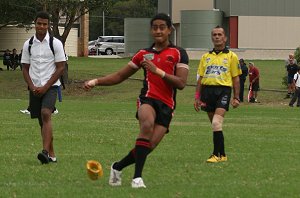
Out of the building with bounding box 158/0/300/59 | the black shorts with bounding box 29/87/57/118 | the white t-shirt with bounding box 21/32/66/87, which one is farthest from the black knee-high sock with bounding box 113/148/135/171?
the building with bounding box 158/0/300/59

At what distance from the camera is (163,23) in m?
9.36

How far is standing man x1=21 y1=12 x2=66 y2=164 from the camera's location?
11.5m

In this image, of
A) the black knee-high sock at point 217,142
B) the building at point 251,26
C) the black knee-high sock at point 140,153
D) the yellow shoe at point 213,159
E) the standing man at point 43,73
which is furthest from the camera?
the building at point 251,26

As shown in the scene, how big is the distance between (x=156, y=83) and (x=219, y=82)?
3.07 m

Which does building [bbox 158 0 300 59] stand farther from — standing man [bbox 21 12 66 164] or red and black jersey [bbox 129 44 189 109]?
red and black jersey [bbox 129 44 189 109]

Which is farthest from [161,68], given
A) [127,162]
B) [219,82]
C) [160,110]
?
[219,82]

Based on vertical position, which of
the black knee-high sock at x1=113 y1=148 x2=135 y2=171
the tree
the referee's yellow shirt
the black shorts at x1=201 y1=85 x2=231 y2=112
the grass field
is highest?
the tree

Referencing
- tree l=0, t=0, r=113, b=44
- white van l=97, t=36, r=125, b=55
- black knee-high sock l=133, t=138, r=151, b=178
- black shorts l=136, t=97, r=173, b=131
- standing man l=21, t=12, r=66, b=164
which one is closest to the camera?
black knee-high sock l=133, t=138, r=151, b=178

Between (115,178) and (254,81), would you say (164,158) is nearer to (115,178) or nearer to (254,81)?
(115,178)

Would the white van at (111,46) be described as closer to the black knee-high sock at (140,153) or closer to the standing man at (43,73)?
the standing man at (43,73)

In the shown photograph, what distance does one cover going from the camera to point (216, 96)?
40.8 ft

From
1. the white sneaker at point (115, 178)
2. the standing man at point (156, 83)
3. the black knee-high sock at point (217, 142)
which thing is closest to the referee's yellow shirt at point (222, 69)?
the black knee-high sock at point (217, 142)

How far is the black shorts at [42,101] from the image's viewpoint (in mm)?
11492

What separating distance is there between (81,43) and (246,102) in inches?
1656
